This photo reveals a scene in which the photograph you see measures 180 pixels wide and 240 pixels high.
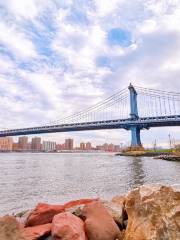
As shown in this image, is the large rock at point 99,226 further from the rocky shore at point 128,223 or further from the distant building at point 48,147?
the distant building at point 48,147

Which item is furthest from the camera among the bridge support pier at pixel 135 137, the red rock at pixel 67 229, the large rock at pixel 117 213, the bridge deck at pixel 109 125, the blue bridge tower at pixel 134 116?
the blue bridge tower at pixel 134 116

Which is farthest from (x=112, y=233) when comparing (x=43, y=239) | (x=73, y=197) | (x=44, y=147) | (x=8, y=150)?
(x=44, y=147)

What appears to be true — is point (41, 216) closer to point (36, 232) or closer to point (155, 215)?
point (36, 232)

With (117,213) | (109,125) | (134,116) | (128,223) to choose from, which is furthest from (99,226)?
(134,116)

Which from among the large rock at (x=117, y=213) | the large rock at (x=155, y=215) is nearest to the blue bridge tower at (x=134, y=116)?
the large rock at (x=117, y=213)

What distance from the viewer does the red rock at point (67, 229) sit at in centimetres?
450

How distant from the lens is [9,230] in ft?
14.7

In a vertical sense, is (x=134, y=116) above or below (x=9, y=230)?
above

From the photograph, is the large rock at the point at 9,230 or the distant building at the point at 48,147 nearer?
the large rock at the point at 9,230

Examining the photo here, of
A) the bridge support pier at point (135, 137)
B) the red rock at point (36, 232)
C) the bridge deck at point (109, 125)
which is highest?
the bridge deck at point (109, 125)

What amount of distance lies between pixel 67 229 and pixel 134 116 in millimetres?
76543

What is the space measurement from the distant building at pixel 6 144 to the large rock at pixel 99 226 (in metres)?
156

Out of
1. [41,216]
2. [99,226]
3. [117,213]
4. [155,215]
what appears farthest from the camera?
[117,213]

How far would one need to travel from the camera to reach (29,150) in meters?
165
